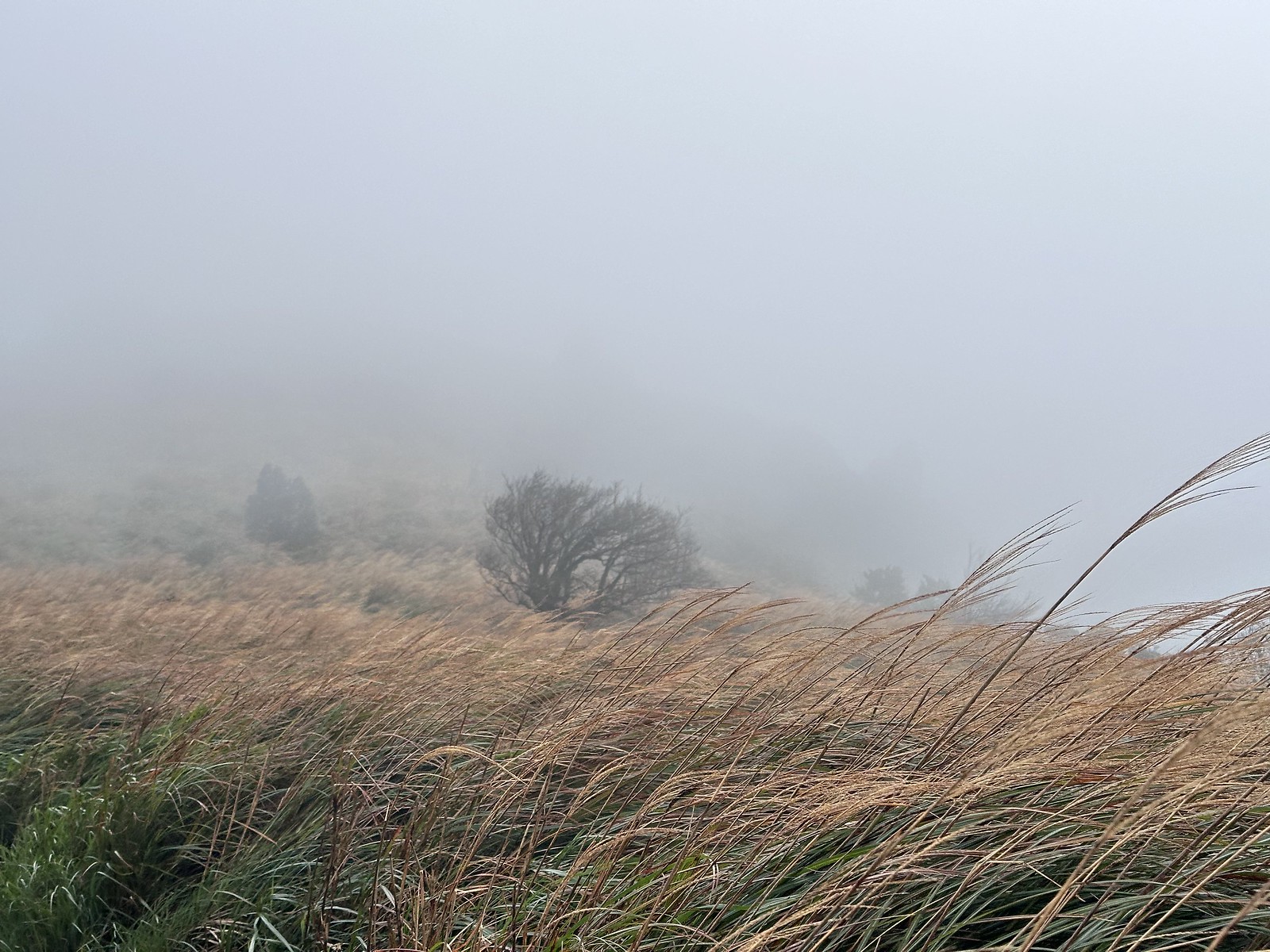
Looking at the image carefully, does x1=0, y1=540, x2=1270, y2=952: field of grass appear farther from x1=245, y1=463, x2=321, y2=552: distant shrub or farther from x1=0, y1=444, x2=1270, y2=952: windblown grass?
x1=245, y1=463, x2=321, y2=552: distant shrub

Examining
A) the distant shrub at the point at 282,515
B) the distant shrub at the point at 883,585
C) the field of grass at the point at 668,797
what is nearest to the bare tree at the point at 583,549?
the field of grass at the point at 668,797

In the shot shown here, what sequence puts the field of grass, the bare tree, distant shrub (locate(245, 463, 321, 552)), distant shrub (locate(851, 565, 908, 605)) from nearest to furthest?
the field of grass → the bare tree → distant shrub (locate(245, 463, 321, 552)) → distant shrub (locate(851, 565, 908, 605))

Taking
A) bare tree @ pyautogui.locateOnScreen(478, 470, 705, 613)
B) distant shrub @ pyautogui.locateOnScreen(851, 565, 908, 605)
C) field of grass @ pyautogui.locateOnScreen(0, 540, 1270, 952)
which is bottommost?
distant shrub @ pyautogui.locateOnScreen(851, 565, 908, 605)

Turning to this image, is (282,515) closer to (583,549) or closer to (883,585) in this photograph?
(583,549)

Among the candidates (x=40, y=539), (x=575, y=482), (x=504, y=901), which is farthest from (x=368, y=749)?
(x=40, y=539)

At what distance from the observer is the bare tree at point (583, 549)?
460 inches

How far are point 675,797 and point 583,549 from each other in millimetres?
10351

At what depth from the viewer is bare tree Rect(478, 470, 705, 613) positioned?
38.3ft

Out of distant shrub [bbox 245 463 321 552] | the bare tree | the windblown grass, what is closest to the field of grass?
the windblown grass

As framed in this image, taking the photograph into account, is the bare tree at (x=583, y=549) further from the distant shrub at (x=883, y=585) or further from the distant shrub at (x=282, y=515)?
the distant shrub at (x=883, y=585)

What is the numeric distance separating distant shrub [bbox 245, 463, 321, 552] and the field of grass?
22431 mm

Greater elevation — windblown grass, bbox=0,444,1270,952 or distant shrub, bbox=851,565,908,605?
windblown grass, bbox=0,444,1270,952

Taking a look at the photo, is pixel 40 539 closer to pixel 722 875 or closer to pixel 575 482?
pixel 575 482

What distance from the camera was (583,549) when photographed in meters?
11.7
